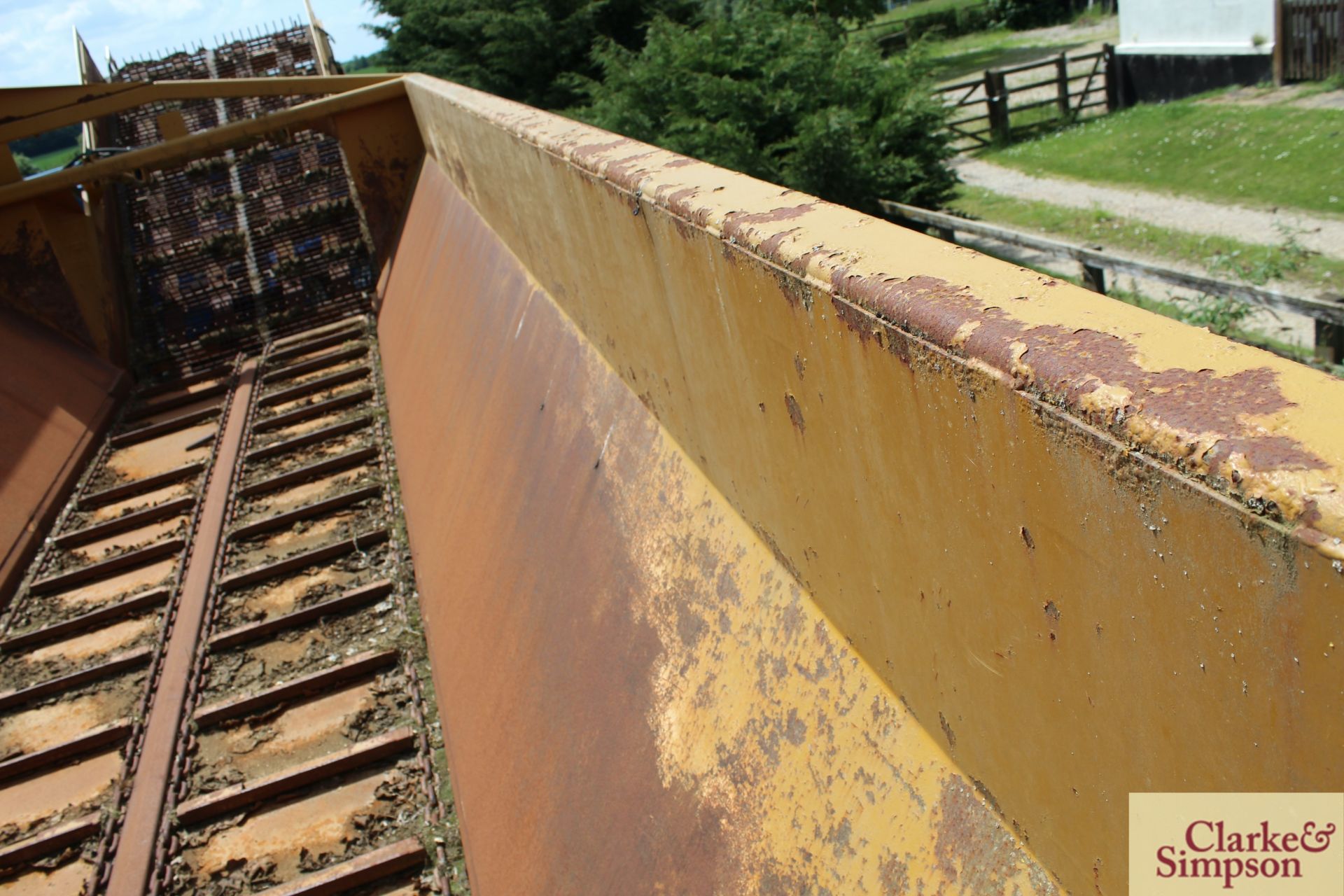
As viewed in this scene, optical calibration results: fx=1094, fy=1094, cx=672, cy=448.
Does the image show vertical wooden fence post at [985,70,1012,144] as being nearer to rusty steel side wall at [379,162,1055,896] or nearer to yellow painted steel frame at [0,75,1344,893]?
rusty steel side wall at [379,162,1055,896]

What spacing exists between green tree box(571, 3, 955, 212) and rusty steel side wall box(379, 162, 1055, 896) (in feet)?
26.7

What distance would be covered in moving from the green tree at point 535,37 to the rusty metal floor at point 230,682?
12.2 metres

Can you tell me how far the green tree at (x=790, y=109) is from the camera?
12.3 meters

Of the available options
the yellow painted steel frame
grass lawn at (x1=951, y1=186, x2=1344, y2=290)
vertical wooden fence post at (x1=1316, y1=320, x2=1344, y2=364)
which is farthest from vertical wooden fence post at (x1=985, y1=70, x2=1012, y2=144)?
the yellow painted steel frame

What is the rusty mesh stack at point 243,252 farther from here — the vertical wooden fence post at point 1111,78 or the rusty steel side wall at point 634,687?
the vertical wooden fence post at point 1111,78

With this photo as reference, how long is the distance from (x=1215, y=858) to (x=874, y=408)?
28.8 inches

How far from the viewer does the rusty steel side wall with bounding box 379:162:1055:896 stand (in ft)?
6.40

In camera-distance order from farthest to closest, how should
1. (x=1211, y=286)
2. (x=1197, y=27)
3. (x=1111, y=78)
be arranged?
(x=1111, y=78)
(x=1197, y=27)
(x=1211, y=286)

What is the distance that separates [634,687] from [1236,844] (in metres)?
1.80

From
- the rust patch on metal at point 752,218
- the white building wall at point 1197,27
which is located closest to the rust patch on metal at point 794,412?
the rust patch on metal at point 752,218

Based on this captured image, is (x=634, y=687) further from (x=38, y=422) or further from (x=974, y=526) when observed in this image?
(x=38, y=422)

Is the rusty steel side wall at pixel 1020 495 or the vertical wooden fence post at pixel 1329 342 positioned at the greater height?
the rusty steel side wall at pixel 1020 495

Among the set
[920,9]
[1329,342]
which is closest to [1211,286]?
[1329,342]

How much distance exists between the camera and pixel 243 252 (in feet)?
29.1
